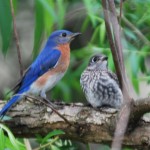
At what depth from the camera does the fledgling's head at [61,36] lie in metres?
5.71

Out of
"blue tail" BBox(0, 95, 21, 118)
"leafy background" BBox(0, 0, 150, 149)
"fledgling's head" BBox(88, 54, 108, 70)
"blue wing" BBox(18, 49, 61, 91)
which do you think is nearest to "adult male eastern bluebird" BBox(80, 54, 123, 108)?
"fledgling's head" BBox(88, 54, 108, 70)

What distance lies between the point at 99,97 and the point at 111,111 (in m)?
0.50

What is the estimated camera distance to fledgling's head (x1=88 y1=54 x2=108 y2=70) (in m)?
5.20

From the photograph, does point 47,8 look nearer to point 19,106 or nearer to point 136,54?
point 19,106

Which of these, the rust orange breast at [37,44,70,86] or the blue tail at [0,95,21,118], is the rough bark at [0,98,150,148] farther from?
the rust orange breast at [37,44,70,86]

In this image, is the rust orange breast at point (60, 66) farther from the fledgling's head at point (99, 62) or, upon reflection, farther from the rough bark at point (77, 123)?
the rough bark at point (77, 123)

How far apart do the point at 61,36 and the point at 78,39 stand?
10.2 feet

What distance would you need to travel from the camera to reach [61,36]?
5.76m

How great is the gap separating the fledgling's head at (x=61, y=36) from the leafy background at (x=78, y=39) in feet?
0.35

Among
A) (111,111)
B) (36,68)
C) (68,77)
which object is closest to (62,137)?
(111,111)

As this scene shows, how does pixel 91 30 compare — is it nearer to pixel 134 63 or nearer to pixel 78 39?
pixel 78 39

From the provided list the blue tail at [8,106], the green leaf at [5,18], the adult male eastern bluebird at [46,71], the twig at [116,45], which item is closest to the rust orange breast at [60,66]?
the adult male eastern bluebird at [46,71]

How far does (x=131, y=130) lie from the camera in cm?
424

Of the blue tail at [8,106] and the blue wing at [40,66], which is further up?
the blue wing at [40,66]
